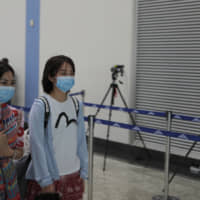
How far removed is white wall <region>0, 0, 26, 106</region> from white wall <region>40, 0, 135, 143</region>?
3.59 ft

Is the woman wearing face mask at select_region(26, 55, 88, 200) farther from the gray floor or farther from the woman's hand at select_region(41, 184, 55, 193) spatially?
the gray floor

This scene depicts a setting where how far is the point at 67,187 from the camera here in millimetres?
2146

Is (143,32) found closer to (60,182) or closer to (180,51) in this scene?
(180,51)

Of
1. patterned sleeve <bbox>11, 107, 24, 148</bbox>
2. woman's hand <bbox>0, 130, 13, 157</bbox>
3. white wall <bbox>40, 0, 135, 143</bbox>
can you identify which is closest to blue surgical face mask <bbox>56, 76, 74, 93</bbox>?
patterned sleeve <bbox>11, 107, 24, 148</bbox>

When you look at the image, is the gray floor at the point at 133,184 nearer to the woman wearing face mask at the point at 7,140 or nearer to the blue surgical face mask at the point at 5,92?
the woman wearing face mask at the point at 7,140

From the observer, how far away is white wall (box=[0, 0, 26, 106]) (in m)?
7.70

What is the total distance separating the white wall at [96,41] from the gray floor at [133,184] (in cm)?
89

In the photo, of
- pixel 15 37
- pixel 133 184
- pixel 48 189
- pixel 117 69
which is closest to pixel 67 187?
pixel 48 189

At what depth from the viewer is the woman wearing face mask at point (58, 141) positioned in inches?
79.4

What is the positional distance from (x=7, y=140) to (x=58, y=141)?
428 millimetres

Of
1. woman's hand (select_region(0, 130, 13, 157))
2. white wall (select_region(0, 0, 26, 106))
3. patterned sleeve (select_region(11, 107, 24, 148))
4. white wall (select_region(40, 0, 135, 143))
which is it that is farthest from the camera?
white wall (select_region(0, 0, 26, 106))

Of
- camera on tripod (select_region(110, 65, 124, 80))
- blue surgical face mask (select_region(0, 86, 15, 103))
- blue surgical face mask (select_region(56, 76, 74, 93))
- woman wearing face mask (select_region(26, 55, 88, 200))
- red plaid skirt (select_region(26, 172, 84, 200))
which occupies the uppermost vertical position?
camera on tripod (select_region(110, 65, 124, 80))

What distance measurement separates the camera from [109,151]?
19.3 feet

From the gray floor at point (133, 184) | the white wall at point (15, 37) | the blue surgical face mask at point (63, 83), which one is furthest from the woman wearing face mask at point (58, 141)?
the white wall at point (15, 37)
